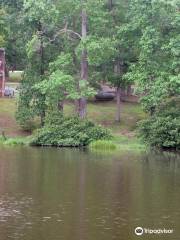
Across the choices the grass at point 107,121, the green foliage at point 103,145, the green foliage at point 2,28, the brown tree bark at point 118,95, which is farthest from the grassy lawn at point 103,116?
the green foliage at point 2,28

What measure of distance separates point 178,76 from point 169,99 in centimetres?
596

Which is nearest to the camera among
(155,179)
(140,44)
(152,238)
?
(152,238)

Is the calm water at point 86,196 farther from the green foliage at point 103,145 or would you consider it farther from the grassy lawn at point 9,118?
the grassy lawn at point 9,118

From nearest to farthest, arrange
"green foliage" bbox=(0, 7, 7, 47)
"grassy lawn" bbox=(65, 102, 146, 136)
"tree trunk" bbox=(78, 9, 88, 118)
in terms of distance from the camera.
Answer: "tree trunk" bbox=(78, 9, 88, 118), "grassy lawn" bbox=(65, 102, 146, 136), "green foliage" bbox=(0, 7, 7, 47)

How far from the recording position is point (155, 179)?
1368 inches

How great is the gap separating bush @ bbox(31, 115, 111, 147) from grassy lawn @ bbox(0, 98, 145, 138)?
4.04 metres

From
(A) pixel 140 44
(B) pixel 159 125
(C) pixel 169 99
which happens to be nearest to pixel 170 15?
(A) pixel 140 44

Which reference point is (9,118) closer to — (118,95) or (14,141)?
(14,141)

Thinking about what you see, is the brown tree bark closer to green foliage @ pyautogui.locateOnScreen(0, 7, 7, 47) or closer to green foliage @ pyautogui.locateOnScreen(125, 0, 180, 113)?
green foliage @ pyautogui.locateOnScreen(125, 0, 180, 113)

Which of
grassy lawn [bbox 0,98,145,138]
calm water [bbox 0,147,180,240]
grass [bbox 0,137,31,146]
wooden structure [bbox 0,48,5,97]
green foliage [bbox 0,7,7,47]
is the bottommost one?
grass [bbox 0,137,31,146]

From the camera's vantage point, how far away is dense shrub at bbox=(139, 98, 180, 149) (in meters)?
51.9

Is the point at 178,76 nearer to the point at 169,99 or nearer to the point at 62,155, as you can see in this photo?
the point at 169,99

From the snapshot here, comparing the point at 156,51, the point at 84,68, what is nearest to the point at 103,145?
the point at 84,68

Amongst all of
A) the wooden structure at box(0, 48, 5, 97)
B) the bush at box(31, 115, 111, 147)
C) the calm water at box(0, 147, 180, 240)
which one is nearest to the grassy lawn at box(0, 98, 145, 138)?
the wooden structure at box(0, 48, 5, 97)
